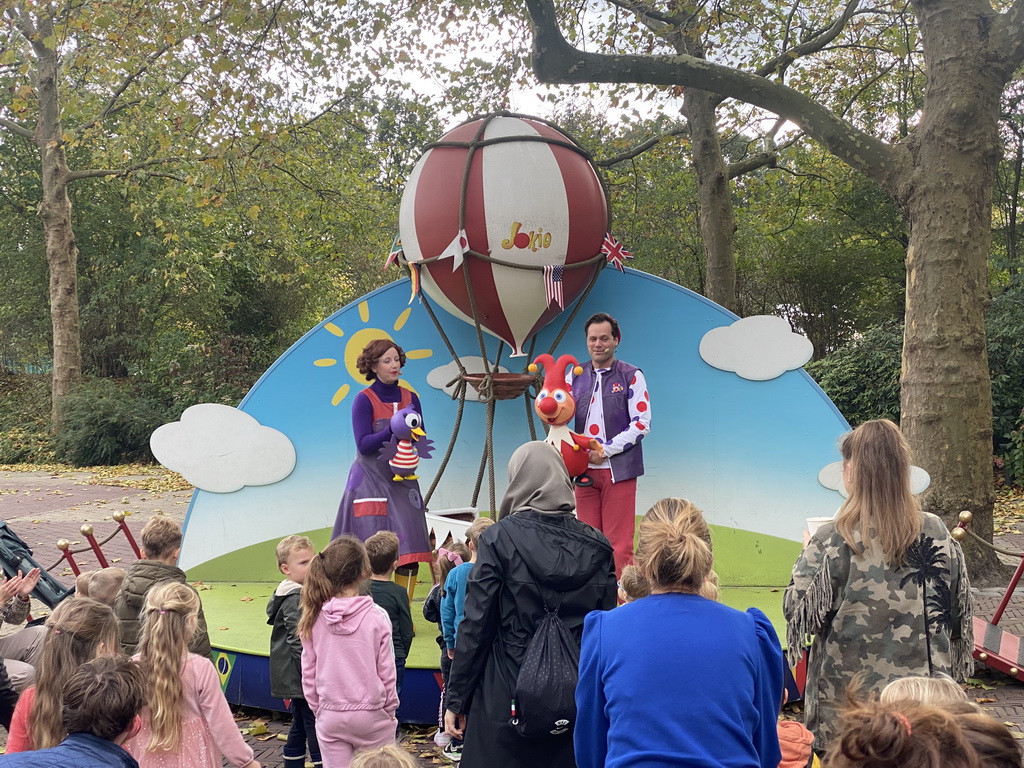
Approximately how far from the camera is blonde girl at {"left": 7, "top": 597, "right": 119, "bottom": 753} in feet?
7.33

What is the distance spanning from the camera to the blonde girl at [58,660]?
2234 mm

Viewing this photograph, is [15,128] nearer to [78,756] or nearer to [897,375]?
[897,375]

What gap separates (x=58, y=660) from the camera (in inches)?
91.4

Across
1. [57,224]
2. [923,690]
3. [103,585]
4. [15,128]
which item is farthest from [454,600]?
[15,128]

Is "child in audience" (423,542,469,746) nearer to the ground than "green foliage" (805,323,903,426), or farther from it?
nearer to the ground

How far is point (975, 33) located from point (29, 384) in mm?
19925

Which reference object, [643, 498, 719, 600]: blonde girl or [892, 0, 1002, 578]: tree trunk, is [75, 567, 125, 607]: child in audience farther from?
[892, 0, 1002, 578]: tree trunk

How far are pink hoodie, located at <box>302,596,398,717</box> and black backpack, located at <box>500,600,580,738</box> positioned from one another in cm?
56

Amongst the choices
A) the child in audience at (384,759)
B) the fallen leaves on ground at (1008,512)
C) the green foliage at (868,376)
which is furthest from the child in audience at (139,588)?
the green foliage at (868,376)

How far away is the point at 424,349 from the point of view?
19.7 feet

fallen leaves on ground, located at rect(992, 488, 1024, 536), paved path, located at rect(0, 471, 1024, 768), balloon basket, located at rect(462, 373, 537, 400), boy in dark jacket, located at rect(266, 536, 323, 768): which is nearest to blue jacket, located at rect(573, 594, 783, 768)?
boy in dark jacket, located at rect(266, 536, 323, 768)

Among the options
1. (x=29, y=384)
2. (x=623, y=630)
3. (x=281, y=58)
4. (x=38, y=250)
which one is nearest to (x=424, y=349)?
(x=281, y=58)

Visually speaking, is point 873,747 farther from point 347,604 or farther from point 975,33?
point 975,33

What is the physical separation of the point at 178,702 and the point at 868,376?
10.2 meters
